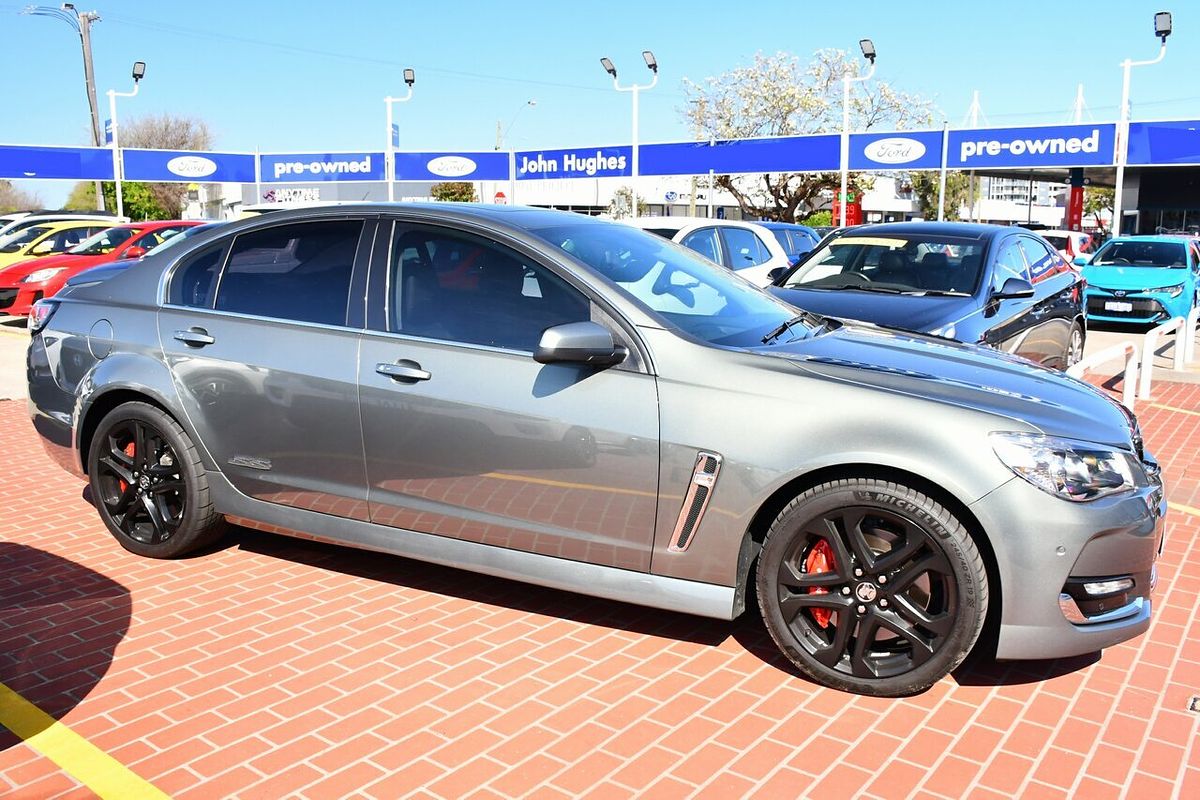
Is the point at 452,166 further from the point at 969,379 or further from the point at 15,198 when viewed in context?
the point at 15,198

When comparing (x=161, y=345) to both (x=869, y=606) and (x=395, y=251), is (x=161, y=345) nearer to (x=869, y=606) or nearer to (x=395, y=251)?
(x=395, y=251)

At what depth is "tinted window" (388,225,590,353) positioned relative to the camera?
162 inches

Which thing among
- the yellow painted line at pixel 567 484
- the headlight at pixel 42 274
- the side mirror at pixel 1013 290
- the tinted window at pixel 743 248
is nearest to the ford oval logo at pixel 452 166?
the headlight at pixel 42 274

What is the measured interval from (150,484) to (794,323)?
313 centimetres

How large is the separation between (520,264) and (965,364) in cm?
183

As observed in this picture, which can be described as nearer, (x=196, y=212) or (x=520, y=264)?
(x=520, y=264)

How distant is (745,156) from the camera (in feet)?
106

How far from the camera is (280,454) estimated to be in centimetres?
457

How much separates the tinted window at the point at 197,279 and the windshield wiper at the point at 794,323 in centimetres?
260

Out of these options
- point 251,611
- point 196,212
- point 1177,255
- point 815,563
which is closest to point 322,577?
point 251,611

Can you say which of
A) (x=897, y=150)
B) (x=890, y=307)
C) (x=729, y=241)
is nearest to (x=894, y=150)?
(x=897, y=150)

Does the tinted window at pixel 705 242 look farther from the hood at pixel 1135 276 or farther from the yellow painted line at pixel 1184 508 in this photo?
the hood at pixel 1135 276

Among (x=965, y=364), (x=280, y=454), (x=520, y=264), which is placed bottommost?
(x=280, y=454)

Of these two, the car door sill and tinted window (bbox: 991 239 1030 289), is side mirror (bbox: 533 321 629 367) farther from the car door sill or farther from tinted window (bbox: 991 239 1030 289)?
tinted window (bbox: 991 239 1030 289)
